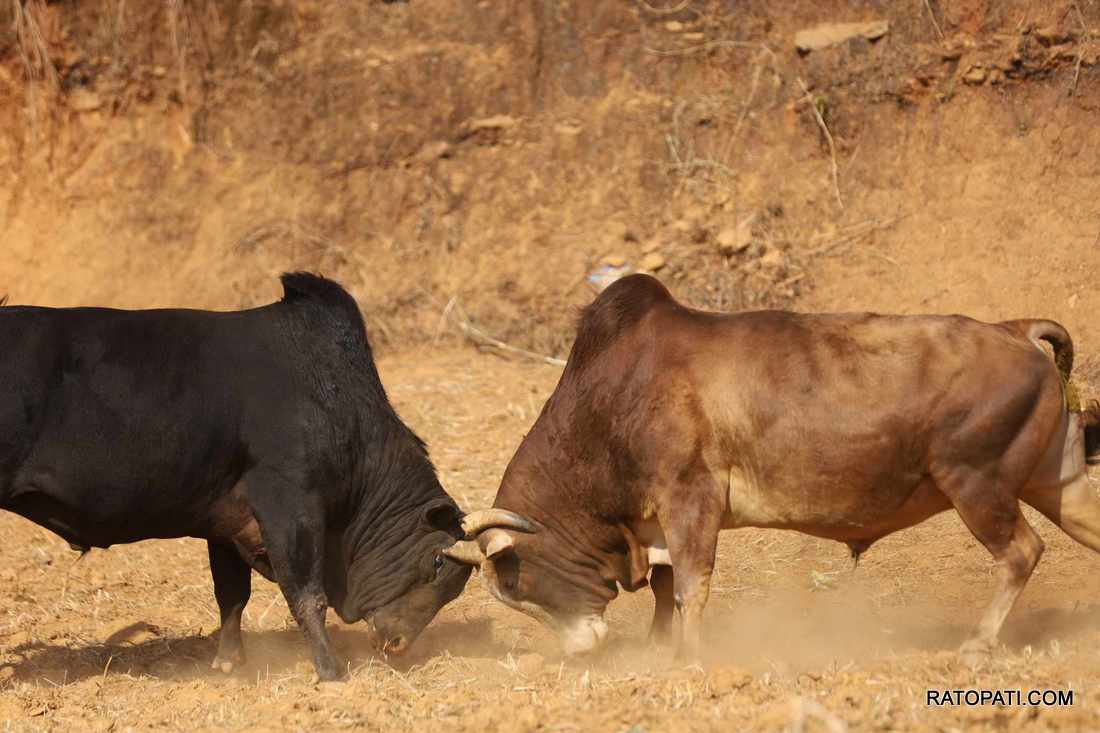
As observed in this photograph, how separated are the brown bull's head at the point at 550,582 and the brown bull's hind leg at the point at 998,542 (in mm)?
1903

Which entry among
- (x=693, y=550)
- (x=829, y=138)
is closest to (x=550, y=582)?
(x=693, y=550)

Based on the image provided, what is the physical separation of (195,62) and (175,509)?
8.74 metres

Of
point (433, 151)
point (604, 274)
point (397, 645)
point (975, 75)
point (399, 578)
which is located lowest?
point (397, 645)

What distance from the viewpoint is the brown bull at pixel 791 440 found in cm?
646

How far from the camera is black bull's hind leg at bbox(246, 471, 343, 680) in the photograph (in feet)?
22.2

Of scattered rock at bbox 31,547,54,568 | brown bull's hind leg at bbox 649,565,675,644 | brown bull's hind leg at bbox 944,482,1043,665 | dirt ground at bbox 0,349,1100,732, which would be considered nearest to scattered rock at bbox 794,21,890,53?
dirt ground at bbox 0,349,1100,732

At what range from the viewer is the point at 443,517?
724 cm

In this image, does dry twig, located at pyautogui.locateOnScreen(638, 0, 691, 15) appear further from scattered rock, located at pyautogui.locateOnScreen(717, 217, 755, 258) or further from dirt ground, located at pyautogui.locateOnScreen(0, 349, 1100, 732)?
dirt ground, located at pyautogui.locateOnScreen(0, 349, 1100, 732)

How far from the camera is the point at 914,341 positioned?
6578mm

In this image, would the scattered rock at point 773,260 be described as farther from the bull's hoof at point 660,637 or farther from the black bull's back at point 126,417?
the black bull's back at point 126,417

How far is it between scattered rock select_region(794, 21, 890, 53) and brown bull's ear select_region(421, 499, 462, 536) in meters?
7.78

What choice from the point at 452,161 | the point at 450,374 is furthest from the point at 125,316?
the point at 452,161

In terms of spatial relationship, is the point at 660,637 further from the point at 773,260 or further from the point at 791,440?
the point at 773,260

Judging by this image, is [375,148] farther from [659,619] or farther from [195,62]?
[659,619]
